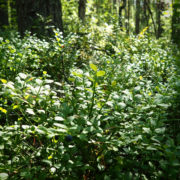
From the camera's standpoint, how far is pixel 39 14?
10.7 feet

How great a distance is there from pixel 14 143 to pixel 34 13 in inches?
108

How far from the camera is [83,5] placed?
20.0 feet

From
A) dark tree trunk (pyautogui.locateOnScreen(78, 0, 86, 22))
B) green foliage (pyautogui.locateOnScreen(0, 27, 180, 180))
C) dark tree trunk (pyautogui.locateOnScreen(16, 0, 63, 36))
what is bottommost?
green foliage (pyautogui.locateOnScreen(0, 27, 180, 180))

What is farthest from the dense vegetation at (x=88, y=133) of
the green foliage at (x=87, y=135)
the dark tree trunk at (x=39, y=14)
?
the dark tree trunk at (x=39, y=14)

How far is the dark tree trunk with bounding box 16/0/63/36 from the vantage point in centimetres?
326

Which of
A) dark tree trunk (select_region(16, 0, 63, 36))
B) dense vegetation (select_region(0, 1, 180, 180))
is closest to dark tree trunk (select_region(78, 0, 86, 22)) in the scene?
dark tree trunk (select_region(16, 0, 63, 36))

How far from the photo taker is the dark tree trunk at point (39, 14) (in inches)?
128

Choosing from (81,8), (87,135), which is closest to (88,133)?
(87,135)

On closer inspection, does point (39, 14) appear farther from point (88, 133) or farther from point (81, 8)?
point (81, 8)

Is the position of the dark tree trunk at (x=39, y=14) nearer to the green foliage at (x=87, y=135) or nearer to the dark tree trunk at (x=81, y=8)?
the green foliage at (x=87, y=135)

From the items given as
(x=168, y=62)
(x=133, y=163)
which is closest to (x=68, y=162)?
(x=133, y=163)

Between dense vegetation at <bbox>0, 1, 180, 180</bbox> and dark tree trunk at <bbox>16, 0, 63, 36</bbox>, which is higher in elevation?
dark tree trunk at <bbox>16, 0, 63, 36</bbox>

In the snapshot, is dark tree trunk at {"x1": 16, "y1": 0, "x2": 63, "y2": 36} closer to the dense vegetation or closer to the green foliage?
the dense vegetation

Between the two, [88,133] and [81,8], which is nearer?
[88,133]
